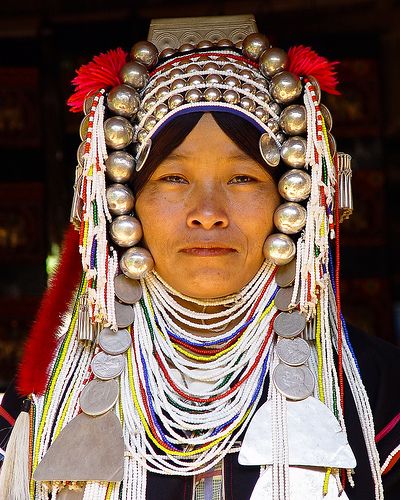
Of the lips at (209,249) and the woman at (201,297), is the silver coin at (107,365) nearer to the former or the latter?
the woman at (201,297)

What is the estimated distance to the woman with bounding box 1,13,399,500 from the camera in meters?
2.12

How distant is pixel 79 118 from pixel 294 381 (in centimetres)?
180

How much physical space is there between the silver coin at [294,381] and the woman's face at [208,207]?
0.18m

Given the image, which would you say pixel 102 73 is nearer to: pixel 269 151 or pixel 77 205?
pixel 77 205

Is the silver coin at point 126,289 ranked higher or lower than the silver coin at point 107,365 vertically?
higher

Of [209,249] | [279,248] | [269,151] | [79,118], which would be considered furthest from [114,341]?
[79,118]

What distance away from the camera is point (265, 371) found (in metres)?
2.20

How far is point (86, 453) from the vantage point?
212 centimetres

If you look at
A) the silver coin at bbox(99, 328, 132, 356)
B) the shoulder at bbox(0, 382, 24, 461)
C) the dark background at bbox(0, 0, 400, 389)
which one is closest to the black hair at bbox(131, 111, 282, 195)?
the silver coin at bbox(99, 328, 132, 356)

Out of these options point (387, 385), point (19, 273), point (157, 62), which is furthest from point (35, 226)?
point (387, 385)

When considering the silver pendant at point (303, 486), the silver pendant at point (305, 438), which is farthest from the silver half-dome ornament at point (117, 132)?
the silver pendant at point (303, 486)

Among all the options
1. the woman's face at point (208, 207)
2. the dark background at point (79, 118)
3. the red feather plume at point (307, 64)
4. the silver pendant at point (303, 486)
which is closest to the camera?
the silver pendant at point (303, 486)

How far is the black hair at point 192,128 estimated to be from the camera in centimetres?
219

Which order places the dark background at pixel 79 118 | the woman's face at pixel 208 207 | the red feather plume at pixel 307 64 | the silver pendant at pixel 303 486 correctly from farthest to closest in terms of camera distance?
the dark background at pixel 79 118
the red feather plume at pixel 307 64
the woman's face at pixel 208 207
the silver pendant at pixel 303 486
